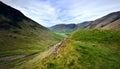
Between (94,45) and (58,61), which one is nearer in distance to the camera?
(58,61)

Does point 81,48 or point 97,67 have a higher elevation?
point 81,48

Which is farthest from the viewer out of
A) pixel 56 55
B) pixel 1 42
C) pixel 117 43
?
pixel 1 42

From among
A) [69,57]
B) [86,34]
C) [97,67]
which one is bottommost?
[97,67]

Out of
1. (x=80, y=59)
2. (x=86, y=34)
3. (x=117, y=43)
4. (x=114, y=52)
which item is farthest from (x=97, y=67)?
(x=86, y=34)

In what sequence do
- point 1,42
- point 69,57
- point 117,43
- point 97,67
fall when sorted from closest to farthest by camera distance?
point 97,67 → point 69,57 → point 117,43 → point 1,42

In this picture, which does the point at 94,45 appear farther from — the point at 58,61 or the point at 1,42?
the point at 1,42

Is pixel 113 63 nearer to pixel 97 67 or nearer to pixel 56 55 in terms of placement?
pixel 97 67
